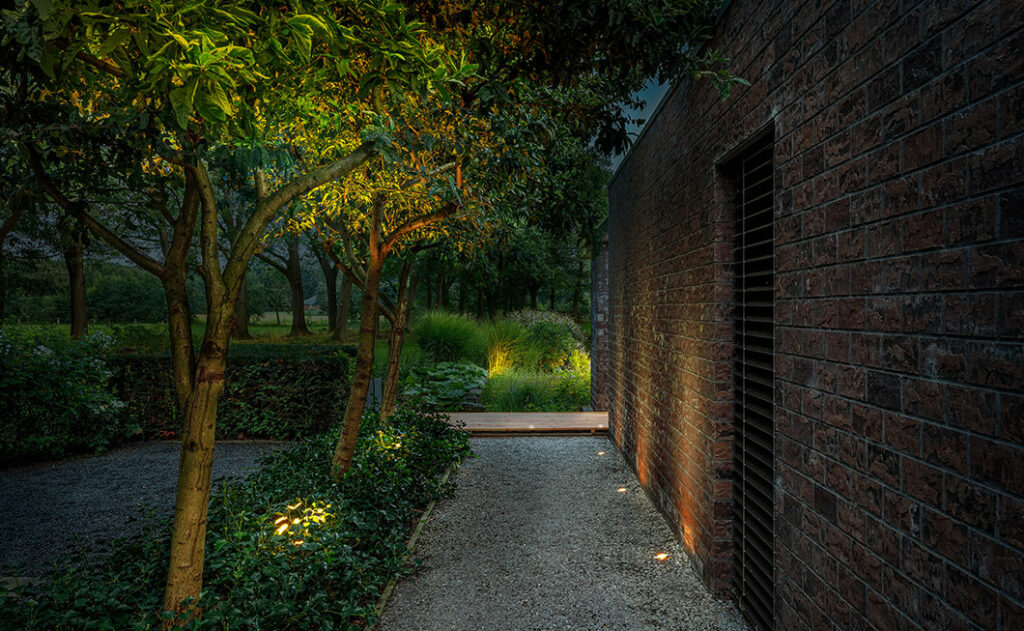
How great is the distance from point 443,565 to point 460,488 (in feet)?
5.34

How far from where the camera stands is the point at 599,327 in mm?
8602

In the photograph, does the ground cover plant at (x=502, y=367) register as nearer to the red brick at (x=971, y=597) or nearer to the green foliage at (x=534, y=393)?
the green foliage at (x=534, y=393)

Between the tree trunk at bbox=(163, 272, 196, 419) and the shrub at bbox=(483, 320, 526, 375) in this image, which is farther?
the shrub at bbox=(483, 320, 526, 375)

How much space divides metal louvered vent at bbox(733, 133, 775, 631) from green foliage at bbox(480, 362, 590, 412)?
6185 millimetres

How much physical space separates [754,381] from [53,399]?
7.79 meters

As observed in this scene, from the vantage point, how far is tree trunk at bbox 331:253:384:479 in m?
4.07

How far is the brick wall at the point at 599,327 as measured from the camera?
853cm

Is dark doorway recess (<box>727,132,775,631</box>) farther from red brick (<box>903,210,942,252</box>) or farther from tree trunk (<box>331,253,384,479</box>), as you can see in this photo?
tree trunk (<box>331,253,384,479</box>)

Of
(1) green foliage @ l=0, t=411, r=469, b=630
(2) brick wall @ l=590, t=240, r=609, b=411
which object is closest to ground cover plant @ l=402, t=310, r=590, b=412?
(2) brick wall @ l=590, t=240, r=609, b=411

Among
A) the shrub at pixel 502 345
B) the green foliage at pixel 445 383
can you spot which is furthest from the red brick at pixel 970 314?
the shrub at pixel 502 345

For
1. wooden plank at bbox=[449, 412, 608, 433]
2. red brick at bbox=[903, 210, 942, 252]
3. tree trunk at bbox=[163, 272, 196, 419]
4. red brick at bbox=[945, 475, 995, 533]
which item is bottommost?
wooden plank at bbox=[449, 412, 608, 433]

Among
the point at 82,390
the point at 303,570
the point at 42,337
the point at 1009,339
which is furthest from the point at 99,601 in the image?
the point at 42,337

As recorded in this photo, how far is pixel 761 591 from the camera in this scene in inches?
110

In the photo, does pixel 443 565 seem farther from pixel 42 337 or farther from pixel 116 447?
pixel 42 337
